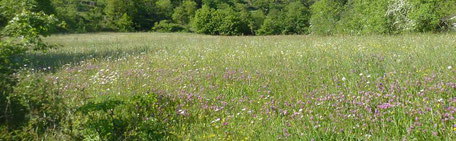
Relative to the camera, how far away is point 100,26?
68.7m

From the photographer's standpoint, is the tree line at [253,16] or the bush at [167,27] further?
the bush at [167,27]

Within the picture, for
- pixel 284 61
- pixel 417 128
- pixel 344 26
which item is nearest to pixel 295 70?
pixel 284 61

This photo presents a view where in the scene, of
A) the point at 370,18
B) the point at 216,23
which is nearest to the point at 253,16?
the point at 216,23

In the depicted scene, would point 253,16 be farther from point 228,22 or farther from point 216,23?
point 228,22

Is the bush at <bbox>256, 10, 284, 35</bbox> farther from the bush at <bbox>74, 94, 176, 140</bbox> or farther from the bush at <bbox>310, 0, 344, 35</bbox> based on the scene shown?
the bush at <bbox>74, 94, 176, 140</bbox>

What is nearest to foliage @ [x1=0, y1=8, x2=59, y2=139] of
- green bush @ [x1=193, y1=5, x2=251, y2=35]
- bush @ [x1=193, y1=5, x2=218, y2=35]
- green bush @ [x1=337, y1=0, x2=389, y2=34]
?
green bush @ [x1=337, y1=0, x2=389, y2=34]

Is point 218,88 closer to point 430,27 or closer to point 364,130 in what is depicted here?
point 364,130

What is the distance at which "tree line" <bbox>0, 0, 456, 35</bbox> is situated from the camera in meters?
18.8

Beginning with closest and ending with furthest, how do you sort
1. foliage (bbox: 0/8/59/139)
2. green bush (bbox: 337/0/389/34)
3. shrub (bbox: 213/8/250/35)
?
foliage (bbox: 0/8/59/139) < green bush (bbox: 337/0/389/34) < shrub (bbox: 213/8/250/35)

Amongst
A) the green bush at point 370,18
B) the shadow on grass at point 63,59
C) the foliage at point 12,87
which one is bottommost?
the shadow on grass at point 63,59

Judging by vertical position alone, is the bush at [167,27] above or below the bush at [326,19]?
below

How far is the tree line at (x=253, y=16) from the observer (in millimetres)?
18750

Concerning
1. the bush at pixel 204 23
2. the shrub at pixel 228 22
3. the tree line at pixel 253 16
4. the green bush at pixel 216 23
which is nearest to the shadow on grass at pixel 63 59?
the tree line at pixel 253 16

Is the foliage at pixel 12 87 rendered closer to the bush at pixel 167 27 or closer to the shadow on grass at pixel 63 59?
the shadow on grass at pixel 63 59
